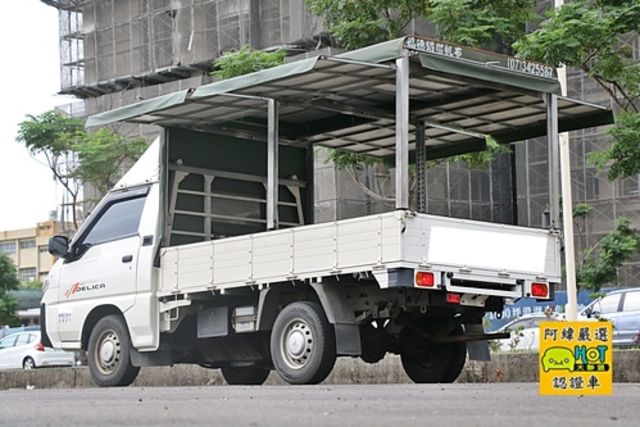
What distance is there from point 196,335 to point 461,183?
32867 millimetres

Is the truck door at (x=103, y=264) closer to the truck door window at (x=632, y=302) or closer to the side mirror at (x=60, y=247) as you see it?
the side mirror at (x=60, y=247)

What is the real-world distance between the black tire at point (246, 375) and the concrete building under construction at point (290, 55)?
22.6 m

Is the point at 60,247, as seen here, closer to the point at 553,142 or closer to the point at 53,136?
the point at 553,142

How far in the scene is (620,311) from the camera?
93.9ft

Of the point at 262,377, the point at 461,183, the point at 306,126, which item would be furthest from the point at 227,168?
the point at 461,183

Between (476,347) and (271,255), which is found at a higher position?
(271,255)

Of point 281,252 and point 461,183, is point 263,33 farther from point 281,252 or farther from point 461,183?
point 281,252

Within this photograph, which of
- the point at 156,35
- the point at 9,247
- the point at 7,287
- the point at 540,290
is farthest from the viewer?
the point at 9,247

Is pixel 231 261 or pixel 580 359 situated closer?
pixel 580 359

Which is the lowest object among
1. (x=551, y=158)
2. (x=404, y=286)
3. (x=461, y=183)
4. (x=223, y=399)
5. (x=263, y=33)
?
(x=223, y=399)

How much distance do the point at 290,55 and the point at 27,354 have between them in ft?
46.8

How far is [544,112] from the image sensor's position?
15969 mm

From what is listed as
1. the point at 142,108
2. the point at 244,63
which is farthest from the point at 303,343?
the point at 244,63

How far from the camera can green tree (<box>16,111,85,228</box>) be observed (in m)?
42.5
